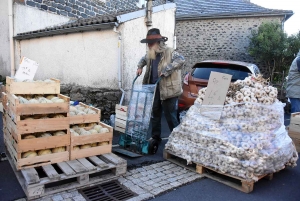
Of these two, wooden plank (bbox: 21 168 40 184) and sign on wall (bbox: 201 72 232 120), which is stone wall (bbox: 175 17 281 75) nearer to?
sign on wall (bbox: 201 72 232 120)

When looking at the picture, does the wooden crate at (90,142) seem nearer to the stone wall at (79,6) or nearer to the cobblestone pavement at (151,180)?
the cobblestone pavement at (151,180)

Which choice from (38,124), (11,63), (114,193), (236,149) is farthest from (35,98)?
(11,63)

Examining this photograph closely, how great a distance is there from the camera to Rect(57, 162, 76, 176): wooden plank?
3.03m

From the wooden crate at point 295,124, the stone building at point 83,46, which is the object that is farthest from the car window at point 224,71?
the stone building at point 83,46

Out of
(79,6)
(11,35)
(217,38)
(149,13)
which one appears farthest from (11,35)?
(217,38)

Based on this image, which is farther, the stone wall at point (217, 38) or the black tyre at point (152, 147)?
the stone wall at point (217, 38)

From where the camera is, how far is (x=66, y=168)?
10.3 ft

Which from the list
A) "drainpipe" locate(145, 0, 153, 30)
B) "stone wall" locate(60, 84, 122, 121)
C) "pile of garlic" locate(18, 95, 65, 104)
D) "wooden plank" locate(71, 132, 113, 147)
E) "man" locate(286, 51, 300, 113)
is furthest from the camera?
"drainpipe" locate(145, 0, 153, 30)

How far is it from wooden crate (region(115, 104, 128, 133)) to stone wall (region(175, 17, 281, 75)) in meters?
12.1

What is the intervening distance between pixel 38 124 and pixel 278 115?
3.24 metres

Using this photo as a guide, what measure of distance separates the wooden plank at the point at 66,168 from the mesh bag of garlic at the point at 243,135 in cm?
168

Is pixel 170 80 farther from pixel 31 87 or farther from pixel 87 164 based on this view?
pixel 31 87

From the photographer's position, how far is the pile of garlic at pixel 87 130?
11.6 ft

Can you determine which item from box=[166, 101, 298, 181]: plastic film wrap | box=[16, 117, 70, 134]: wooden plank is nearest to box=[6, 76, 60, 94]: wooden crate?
box=[16, 117, 70, 134]: wooden plank
